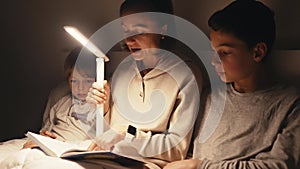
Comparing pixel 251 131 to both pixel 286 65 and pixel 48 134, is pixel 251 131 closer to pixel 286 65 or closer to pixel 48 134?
pixel 286 65

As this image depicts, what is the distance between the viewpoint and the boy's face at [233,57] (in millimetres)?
1077

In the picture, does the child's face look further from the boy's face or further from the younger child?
the boy's face

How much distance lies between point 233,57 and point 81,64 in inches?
21.0

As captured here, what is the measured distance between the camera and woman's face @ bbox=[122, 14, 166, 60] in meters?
1.20

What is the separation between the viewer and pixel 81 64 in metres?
1.41

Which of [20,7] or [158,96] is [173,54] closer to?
[158,96]

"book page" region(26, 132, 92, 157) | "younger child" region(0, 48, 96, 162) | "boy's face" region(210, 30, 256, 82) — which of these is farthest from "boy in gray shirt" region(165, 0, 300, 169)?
"younger child" region(0, 48, 96, 162)

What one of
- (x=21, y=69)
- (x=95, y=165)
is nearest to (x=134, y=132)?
(x=95, y=165)

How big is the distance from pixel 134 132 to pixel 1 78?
2.55 ft

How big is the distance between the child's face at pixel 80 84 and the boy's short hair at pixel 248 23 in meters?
0.48

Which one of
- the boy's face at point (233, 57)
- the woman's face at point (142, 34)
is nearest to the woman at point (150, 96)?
the woman's face at point (142, 34)

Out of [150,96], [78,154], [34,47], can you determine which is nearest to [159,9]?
[150,96]

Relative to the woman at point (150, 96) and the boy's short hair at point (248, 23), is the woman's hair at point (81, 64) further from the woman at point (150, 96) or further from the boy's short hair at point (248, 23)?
the boy's short hair at point (248, 23)

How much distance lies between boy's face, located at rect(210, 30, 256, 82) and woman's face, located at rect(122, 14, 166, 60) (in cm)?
19
